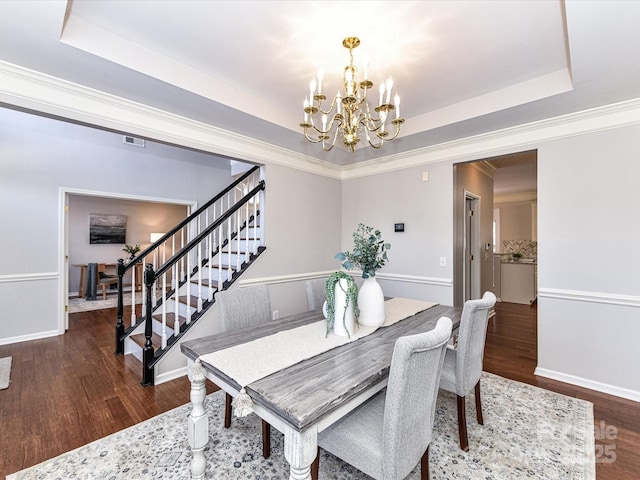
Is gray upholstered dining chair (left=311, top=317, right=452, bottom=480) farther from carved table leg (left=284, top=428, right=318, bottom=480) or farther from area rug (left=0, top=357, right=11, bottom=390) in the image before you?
area rug (left=0, top=357, right=11, bottom=390)

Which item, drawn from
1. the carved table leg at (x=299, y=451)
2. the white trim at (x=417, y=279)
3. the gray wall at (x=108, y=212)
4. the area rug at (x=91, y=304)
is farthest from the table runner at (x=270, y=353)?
the gray wall at (x=108, y=212)

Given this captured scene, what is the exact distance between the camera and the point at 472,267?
15.9 ft

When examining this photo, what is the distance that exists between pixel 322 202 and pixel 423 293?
6.11 feet

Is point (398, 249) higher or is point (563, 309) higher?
point (398, 249)

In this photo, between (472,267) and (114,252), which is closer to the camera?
(472,267)

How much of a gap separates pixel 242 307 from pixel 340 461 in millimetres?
1134

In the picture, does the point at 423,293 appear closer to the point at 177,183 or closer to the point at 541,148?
the point at 541,148

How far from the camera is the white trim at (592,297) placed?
7.73 feet

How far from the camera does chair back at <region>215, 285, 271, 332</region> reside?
1944 mm

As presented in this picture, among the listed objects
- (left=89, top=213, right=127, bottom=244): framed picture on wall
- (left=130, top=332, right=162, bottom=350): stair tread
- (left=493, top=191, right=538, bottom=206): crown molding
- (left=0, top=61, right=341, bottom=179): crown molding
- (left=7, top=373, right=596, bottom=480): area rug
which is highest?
(left=493, top=191, right=538, bottom=206): crown molding

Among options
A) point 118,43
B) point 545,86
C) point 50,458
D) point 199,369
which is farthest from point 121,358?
point 545,86

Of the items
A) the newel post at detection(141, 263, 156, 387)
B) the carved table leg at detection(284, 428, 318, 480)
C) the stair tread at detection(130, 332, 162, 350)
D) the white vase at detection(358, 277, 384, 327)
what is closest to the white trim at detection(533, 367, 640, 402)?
the white vase at detection(358, 277, 384, 327)

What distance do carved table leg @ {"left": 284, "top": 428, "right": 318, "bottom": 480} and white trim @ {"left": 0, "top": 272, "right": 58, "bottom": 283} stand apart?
14.9 ft

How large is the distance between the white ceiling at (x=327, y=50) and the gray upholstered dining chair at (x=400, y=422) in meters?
1.82
